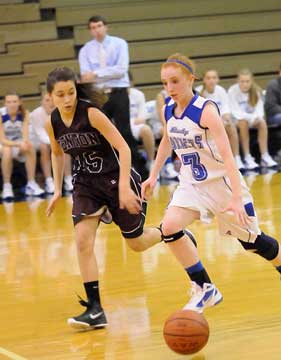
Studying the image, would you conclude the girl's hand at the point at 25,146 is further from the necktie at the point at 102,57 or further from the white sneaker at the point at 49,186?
the necktie at the point at 102,57

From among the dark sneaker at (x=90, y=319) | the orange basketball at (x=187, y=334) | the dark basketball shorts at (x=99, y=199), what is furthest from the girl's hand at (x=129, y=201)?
the orange basketball at (x=187, y=334)

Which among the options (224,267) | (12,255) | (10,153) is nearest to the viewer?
(224,267)

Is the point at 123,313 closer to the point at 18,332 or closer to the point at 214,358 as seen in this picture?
the point at 18,332

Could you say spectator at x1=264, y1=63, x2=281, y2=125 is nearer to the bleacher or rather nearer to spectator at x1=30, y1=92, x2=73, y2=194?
the bleacher

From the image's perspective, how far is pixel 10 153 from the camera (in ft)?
39.2

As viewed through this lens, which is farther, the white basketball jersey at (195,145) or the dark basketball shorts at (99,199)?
the dark basketball shorts at (99,199)

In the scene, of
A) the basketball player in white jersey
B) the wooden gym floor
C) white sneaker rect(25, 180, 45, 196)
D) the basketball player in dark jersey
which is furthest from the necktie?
the basketball player in white jersey

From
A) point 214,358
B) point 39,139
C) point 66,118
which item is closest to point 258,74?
point 39,139

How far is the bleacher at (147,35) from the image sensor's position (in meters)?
14.3

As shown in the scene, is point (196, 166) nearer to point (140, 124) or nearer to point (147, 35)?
point (140, 124)

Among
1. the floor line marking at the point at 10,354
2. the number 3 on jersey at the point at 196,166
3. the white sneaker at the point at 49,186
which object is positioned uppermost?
the number 3 on jersey at the point at 196,166

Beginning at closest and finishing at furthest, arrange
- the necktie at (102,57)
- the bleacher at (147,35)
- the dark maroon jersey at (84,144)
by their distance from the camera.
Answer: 1. the dark maroon jersey at (84,144)
2. the necktie at (102,57)
3. the bleacher at (147,35)

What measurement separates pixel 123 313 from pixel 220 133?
4.56 ft

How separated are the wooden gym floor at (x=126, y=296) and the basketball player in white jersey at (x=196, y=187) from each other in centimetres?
37
